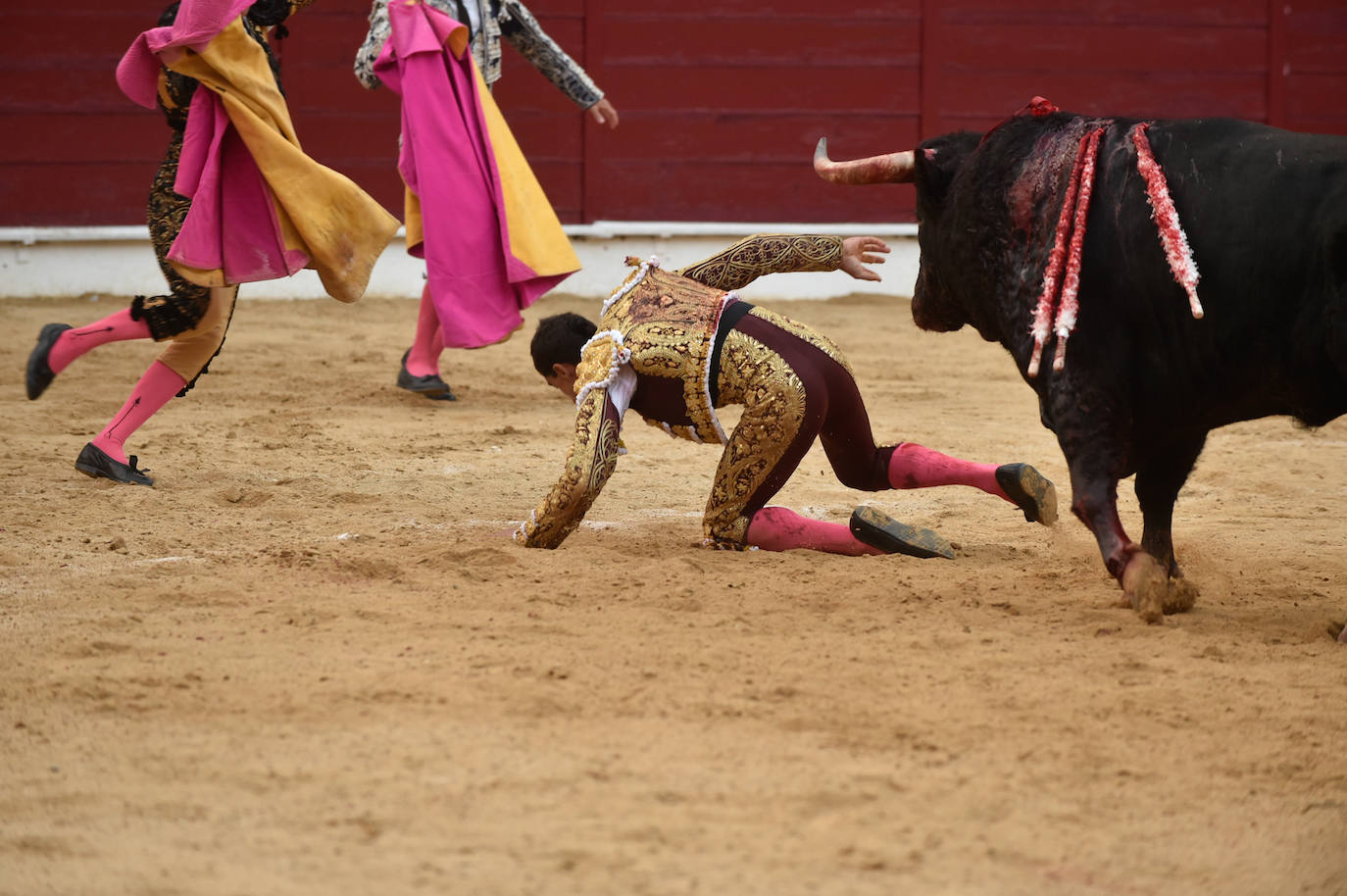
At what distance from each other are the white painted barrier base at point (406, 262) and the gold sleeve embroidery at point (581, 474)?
413 cm

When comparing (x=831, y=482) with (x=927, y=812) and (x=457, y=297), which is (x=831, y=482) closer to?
(x=457, y=297)

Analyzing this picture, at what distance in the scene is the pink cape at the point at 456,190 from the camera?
428 centimetres

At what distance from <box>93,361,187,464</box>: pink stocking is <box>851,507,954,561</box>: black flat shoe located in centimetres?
203

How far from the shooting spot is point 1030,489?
3342mm

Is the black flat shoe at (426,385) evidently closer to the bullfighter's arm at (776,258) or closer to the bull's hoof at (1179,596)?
the bullfighter's arm at (776,258)

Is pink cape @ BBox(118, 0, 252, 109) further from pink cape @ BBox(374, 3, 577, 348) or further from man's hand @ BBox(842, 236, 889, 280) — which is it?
man's hand @ BBox(842, 236, 889, 280)

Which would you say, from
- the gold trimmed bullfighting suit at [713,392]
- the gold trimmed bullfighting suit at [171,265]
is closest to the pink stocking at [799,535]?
the gold trimmed bullfighting suit at [713,392]

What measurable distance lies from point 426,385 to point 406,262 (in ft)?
9.24

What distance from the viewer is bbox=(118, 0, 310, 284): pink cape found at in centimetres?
395

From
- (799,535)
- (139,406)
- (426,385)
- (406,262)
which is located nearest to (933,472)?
(799,535)

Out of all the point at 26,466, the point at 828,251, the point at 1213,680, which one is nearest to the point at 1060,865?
the point at 1213,680

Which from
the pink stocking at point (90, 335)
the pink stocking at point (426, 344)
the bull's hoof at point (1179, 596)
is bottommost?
the pink stocking at point (426, 344)

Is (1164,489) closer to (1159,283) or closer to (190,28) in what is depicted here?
(1159,283)

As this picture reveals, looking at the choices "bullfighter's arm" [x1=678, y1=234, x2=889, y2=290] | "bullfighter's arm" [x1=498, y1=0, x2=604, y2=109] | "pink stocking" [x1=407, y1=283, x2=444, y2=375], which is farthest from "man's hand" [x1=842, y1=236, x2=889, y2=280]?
"bullfighter's arm" [x1=498, y1=0, x2=604, y2=109]
